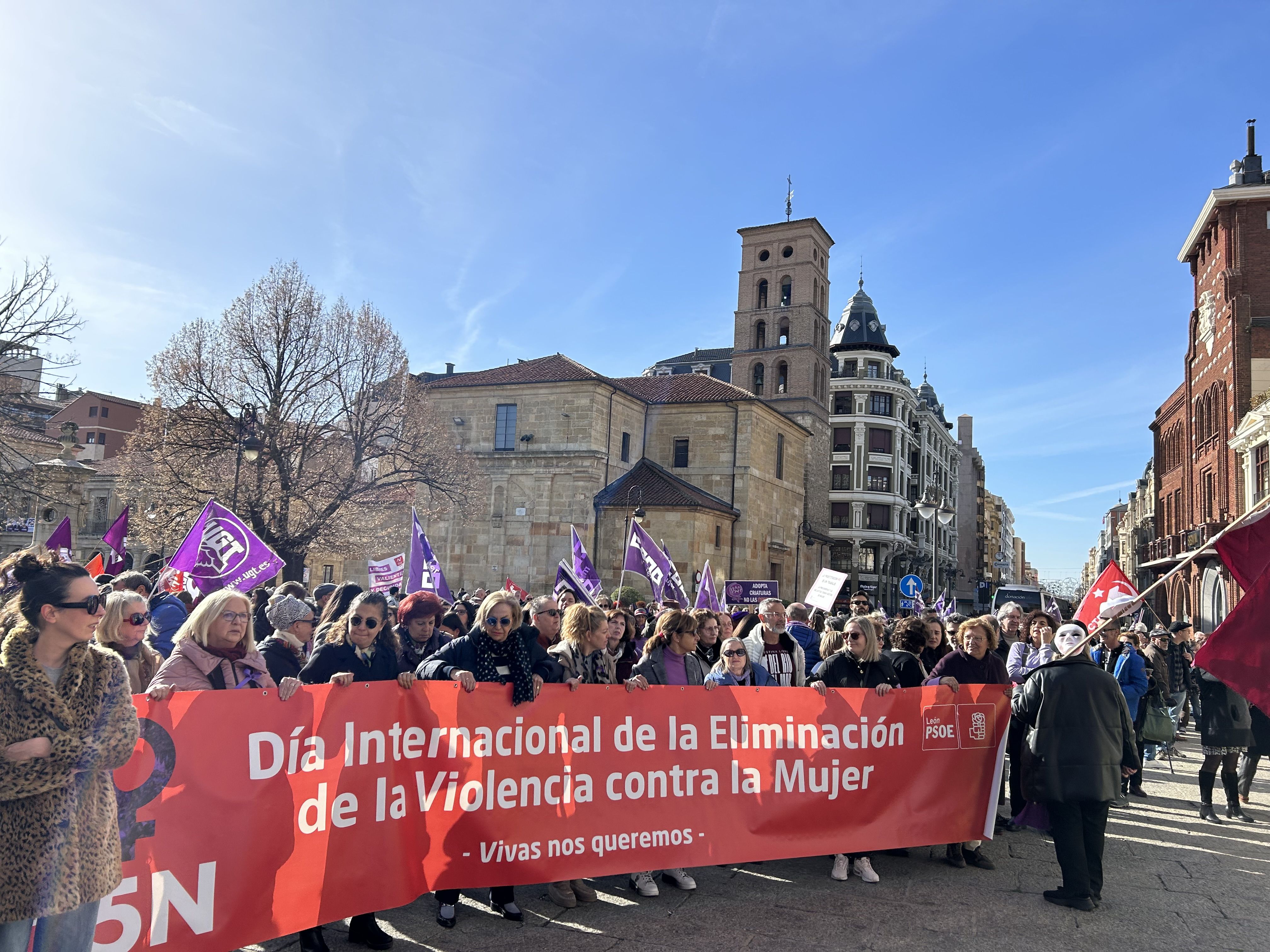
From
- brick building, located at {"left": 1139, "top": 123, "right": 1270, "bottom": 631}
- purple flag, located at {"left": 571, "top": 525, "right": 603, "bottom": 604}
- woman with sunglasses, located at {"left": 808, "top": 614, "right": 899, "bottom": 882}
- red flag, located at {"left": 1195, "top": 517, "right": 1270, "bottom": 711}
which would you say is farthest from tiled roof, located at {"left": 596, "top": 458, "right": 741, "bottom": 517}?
red flag, located at {"left": 1195, "top": 517, "right": 1270, "bottom": 711}

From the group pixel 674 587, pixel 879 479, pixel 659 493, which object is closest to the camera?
pixel 674 587

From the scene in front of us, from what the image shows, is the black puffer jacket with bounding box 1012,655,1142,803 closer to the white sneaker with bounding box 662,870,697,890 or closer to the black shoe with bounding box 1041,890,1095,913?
the black shoe with bounding box 1041,890,1095,913

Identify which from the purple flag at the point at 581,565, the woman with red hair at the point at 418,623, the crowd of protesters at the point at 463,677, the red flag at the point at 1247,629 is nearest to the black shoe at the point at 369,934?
the crowd of protesters at the point at 463,677

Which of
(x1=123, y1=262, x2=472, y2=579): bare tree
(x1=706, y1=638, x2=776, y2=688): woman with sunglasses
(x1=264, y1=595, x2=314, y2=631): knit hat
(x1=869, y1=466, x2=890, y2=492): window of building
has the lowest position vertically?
(x1=706, y1=638, x2=776, y2=688): woman with sunglasses

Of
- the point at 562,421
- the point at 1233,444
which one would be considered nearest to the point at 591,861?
the point at 1233,444

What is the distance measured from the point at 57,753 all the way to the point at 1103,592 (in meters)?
11.7

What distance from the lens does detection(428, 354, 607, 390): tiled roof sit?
4294 centimetres

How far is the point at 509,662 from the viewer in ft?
17.7

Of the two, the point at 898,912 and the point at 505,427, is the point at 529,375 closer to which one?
the point at 505,427

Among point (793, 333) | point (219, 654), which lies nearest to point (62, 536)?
point (219, 654)

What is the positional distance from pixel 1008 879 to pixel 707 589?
36.7 feet

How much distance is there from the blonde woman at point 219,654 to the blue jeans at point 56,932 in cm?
143

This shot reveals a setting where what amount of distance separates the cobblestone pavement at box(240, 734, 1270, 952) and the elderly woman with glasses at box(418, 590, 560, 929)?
13 cm

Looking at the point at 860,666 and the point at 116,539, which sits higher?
the point at 116,539
